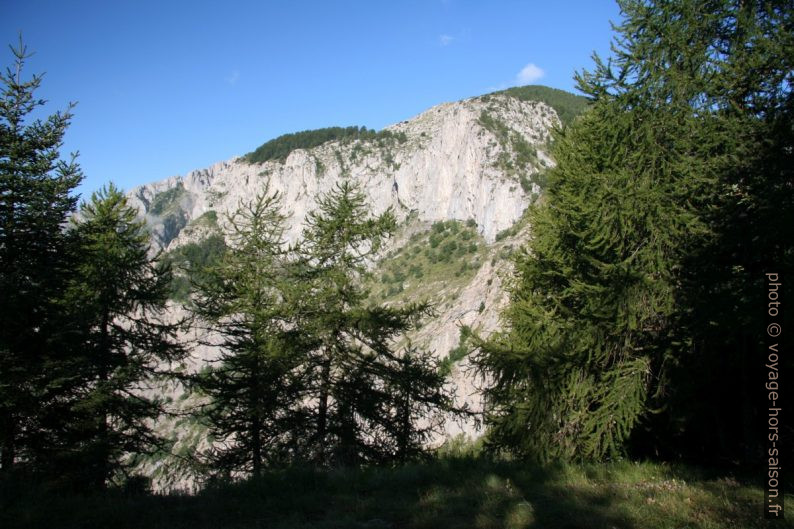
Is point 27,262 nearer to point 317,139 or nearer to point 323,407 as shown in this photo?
point 323,407

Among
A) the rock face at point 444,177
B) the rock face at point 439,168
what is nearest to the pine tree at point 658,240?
the rock face at point 444,177

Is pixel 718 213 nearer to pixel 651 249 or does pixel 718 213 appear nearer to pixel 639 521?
pixel 651 249

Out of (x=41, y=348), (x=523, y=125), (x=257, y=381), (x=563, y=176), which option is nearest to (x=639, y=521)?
(x=563, y=176)

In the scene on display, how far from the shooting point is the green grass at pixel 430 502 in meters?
4.82

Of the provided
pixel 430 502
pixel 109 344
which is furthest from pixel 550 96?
pixel 430 502

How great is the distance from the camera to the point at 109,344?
11.6m

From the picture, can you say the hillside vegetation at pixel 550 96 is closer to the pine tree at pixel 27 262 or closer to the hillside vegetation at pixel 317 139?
the hillside vegetation at pixel 317 139

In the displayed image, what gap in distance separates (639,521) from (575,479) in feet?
5.39

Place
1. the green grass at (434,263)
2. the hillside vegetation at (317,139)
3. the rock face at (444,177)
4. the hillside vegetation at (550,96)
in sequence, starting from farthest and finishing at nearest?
the hillside vegetation at (317,139) → the hillside vegetation at (550,96) → the green grass at (434,263) → the rock face at (444,177)

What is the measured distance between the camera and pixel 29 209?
10469 mm

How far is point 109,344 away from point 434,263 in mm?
103557

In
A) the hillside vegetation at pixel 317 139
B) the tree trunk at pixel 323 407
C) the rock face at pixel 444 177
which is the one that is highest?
the hillside vegetation at pixel 317 139

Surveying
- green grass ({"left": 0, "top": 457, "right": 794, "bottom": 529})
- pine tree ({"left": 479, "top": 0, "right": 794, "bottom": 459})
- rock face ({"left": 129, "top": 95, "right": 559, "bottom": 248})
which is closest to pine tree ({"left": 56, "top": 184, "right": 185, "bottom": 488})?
green grass ({"left": 0, "top": 457, "right": 794, "bottom": 529})

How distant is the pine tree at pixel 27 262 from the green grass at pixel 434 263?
75942 mm
